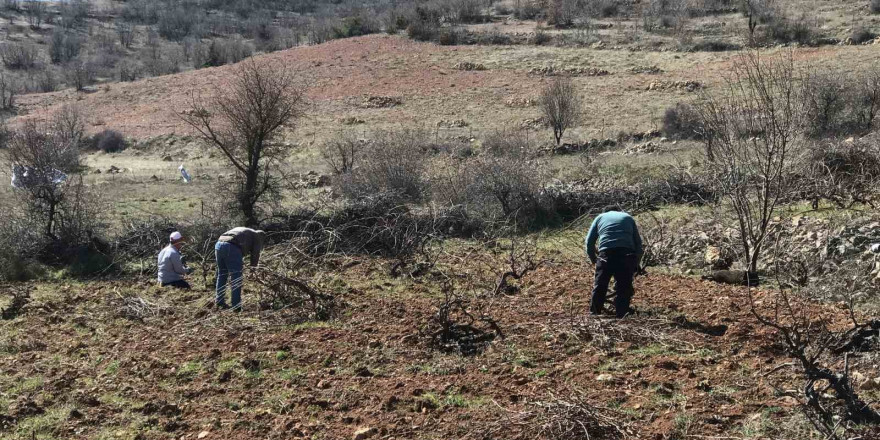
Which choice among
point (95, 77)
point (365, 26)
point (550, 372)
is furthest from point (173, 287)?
point (95, 77)

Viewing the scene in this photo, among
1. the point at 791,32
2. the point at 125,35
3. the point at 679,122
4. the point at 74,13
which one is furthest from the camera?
the point at 74,13

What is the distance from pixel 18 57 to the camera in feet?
216

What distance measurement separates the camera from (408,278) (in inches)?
445

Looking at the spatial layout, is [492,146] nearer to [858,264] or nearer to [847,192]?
[847,192]

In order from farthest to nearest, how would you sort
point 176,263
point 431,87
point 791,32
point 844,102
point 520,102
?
1. point 791,32
2. point 431,87
3. point 520,102
4. point 844,102
5. point 176,263

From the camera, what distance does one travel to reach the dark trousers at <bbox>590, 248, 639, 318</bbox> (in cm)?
755

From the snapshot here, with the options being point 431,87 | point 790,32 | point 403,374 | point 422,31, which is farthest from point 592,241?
point 422,31

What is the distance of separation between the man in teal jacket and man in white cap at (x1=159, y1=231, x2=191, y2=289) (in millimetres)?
6540

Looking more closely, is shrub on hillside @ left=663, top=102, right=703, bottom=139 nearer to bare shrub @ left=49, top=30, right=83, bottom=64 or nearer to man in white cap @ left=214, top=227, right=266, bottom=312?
man in white cap @ left=214, top=227, right=266, bottom=312

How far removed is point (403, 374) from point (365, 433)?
1.25 meters

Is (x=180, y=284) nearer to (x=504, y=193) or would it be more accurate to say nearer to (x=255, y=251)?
(x=255, y=251)

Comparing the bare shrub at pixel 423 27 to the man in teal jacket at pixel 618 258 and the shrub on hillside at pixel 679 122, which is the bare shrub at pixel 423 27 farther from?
the man in teal jacket at pixel 618 258

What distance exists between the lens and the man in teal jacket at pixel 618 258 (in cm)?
754

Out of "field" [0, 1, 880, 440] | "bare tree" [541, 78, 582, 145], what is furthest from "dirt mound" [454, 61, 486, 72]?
"field" [0, 1, 880, 440]
